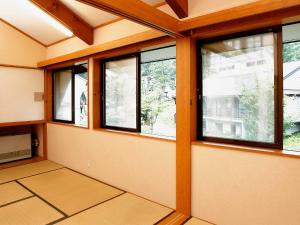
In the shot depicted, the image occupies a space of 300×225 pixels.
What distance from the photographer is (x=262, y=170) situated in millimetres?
2049

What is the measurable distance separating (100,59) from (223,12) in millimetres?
2361

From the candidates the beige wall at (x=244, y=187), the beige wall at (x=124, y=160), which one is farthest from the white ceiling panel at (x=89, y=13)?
the beige wall at (x=244, y=187)

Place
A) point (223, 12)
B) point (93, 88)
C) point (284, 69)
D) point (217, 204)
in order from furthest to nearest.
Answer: point (93, 88), point (217, 204), point (284, 69), point (223, 12)

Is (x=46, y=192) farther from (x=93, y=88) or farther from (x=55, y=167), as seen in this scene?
(x=93, y=88)

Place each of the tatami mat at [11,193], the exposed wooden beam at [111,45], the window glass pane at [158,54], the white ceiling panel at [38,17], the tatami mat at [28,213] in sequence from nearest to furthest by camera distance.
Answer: the tatami mat at [28,213] < the exposed wooden beam at [111,45] < the tatami mat at [11,193] < the window glass pane at [158,54] < the white ceiling panel at [38,17]

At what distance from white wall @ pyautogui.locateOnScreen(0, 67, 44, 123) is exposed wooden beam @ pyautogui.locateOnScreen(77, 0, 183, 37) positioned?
12.0ft

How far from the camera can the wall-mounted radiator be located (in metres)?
4.62

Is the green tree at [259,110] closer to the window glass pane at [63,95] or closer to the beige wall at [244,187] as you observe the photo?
the beige wall at [244,187]

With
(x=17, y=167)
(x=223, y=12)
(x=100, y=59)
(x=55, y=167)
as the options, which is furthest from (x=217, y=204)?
(x=17, y=167)

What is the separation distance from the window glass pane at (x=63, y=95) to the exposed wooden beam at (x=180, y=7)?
3.00 m

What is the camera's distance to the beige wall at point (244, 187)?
1932 mm

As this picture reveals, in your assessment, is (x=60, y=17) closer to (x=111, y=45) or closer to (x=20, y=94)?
(x=111, y=45)

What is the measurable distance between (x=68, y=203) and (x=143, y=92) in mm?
1821

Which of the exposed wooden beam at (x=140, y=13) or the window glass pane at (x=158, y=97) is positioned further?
the window glass pane at (x=158, y=97)
